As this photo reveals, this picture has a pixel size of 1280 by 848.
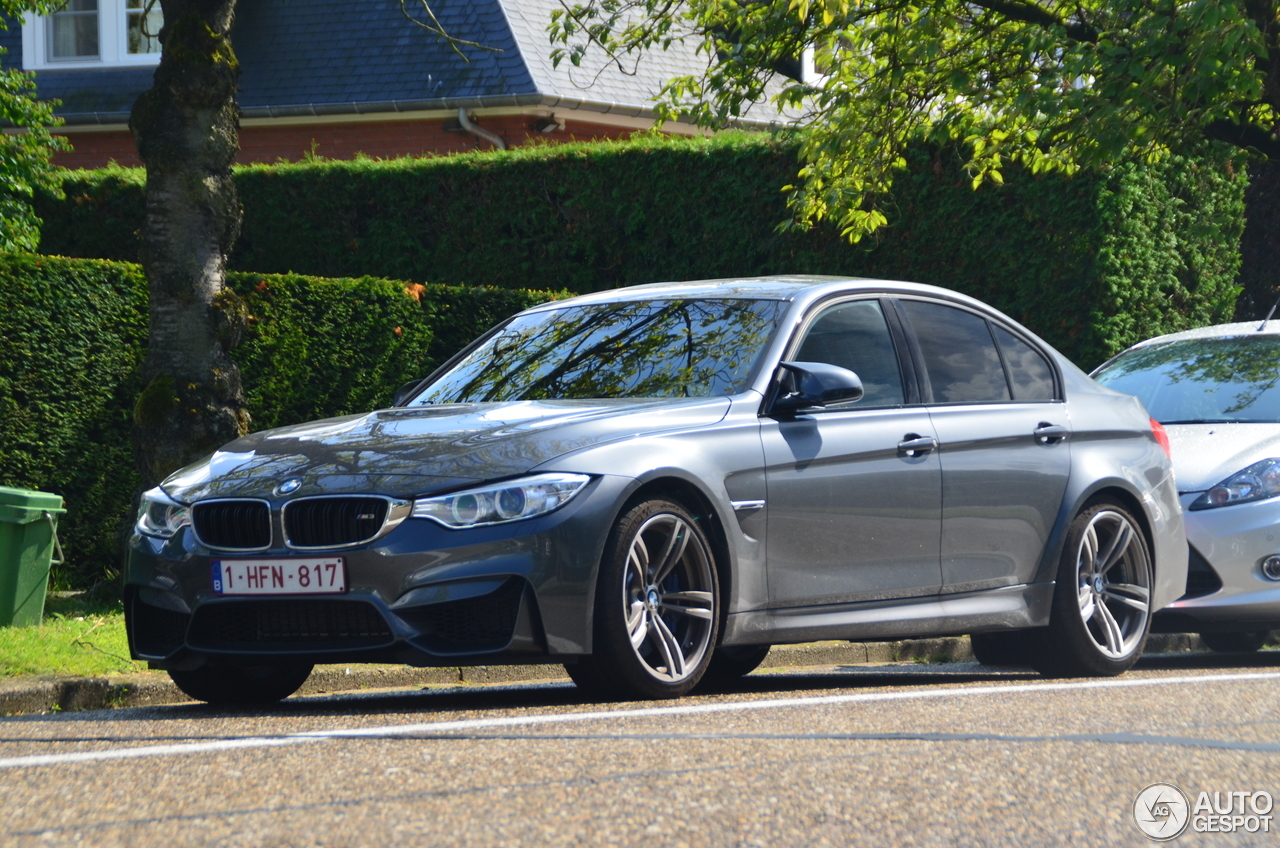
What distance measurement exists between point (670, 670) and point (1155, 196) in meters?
10.2

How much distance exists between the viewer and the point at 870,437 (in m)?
6.77

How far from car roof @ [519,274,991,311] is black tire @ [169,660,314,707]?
2018mm

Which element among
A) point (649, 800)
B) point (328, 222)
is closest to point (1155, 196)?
point (328, 222)

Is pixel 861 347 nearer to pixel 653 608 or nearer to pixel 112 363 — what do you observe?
pixel 653 608

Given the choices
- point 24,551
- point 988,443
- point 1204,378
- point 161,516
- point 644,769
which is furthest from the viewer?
point 1204,378

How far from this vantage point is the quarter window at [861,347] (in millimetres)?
6953

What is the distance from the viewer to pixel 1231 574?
852 centimetres

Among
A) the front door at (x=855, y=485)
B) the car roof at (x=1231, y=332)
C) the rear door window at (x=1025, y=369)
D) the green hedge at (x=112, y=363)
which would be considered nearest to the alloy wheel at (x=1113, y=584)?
the rear door window at (x=1025, y=369)

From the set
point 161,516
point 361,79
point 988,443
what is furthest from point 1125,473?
point 361,79

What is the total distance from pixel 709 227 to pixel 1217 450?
785cm

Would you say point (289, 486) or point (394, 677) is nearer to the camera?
point (289, 486)

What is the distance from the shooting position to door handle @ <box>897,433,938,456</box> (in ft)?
22.5

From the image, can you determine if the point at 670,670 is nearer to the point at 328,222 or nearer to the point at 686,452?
the point at 686,452

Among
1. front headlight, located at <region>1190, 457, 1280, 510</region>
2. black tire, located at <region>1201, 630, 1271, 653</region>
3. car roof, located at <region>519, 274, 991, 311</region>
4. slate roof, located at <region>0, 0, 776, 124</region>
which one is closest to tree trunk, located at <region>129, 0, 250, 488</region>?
car roof, located at <region>519, 274, 991, 311</region>
